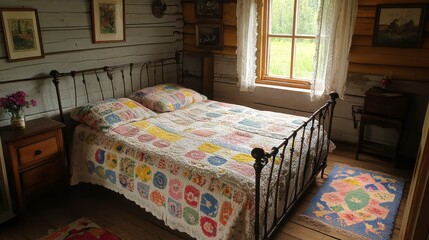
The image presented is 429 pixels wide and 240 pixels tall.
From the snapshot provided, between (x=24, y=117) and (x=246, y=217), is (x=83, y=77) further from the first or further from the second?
(x=246, y=217)

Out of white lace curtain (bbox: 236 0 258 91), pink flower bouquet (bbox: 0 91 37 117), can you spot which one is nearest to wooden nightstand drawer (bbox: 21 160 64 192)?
pink flower bouquet (bbox: 0 91 37 117)

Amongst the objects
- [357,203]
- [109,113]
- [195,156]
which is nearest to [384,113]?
[357,203]

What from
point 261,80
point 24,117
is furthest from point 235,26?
point 24,117

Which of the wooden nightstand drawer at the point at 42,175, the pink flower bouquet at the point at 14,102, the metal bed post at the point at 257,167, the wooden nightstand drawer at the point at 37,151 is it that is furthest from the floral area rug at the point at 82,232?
the metal bed post at the point at 257,167

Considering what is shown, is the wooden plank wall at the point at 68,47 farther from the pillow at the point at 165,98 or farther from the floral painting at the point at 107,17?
the pillow at the point at 165,98

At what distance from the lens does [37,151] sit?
259 cm

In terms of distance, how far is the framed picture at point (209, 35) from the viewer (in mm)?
4305

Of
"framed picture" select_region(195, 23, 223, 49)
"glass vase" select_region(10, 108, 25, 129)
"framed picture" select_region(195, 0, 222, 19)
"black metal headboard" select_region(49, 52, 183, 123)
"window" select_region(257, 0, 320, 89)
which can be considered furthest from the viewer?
"framed picture" select_region(195, 23, 223, 49)

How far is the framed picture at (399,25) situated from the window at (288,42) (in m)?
0.71

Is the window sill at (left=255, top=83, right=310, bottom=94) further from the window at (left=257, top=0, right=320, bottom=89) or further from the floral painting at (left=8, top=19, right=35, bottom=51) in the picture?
the floral painting at (left=8, top=19, right=35, bottom=51)

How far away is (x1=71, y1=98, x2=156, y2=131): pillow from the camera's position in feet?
9.42

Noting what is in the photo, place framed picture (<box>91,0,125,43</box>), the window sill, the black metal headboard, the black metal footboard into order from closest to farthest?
1. the black metal footboard
2. the black metal headboard
3. framed picture (<box>91,0,125,43</box>)
4. the window sill

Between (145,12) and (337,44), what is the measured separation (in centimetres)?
232

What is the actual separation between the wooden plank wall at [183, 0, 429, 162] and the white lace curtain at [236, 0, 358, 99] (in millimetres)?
141
